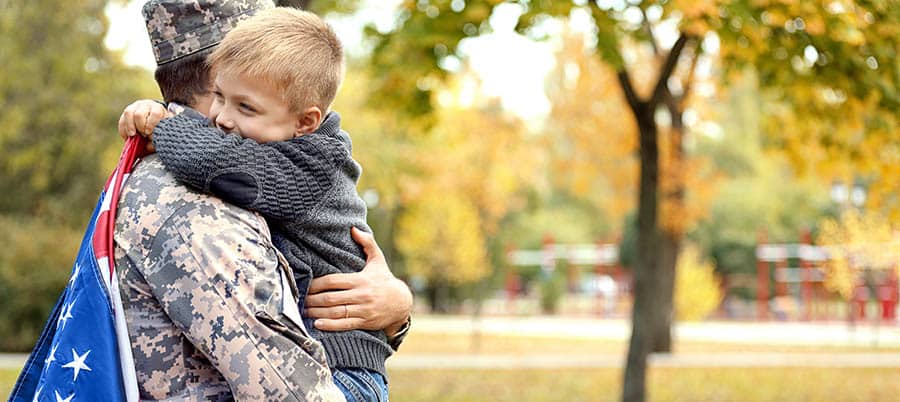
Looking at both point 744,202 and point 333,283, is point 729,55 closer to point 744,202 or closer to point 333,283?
point 333,283

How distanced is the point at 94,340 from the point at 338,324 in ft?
1.46

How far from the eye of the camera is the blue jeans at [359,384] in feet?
6.89

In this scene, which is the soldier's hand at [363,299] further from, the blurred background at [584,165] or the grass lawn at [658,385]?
the grass lawn at [658,385]

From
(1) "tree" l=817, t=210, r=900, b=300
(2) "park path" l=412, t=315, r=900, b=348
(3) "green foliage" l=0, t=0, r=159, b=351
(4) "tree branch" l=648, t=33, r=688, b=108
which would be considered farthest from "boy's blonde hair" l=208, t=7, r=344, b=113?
(1) "tree" l=817, t=210, r=900, b=300

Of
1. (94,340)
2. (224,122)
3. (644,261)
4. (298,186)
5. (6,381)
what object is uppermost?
Result: (224,122)

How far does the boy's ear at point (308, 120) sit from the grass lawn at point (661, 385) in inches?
447

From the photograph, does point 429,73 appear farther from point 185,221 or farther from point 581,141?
point 581,141

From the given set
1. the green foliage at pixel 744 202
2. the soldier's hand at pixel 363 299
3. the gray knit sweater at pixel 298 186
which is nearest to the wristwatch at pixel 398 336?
the soldier's hand at pixel 363 299

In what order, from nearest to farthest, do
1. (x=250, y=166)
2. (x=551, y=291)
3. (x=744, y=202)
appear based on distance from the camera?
(x=250, y=166) < (x=551, y=291) < (x=744, y=202)

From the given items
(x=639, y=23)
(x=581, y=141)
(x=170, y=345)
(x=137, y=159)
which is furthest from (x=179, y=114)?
(x=581, y=141)

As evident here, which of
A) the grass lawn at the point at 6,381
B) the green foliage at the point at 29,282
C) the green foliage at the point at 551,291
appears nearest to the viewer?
the grass lawn at the point at 6,381

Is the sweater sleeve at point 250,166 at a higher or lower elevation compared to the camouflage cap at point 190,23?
lower

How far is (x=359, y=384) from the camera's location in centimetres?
214

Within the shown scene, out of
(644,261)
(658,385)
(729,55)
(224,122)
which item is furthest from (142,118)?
(658,385)
